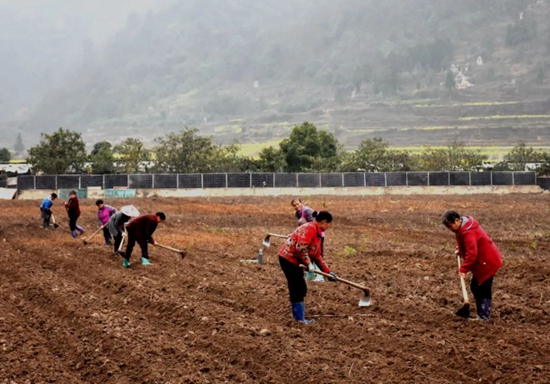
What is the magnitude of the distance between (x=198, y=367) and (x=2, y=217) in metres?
25.4

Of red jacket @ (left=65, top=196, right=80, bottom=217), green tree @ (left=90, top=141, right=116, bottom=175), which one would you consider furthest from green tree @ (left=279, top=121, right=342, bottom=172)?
red jacket @ (left=65, top=196, right=80, bottom=217)

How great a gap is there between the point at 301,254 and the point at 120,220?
8.20 meters

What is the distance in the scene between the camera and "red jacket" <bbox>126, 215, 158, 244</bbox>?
1548cm

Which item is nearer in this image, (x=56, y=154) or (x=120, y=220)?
(x=120, y=220)

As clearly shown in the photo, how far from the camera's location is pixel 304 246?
9.98 meters

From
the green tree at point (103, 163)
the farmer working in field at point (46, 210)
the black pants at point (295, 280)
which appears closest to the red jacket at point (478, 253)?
the black pants at point (295, 280)

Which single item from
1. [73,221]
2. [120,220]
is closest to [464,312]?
[120,220]

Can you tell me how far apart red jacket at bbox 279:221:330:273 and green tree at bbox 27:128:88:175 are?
167 ft

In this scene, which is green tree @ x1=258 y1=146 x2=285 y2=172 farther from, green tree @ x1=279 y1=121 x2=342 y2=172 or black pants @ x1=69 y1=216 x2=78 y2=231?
black pants @ x1=69 y1=216 x2=78 y2=231

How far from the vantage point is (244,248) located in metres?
20.1

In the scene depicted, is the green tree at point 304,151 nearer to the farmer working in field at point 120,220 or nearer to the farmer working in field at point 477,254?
the farmer working in field at point 120,220

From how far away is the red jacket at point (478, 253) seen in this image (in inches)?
385

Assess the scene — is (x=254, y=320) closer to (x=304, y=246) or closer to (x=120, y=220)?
(x=304, y=246)

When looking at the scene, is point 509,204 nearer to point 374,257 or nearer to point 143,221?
point 374,257
